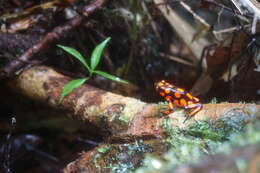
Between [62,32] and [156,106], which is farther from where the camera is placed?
[62,32]

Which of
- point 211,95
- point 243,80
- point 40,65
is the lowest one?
point 211,95

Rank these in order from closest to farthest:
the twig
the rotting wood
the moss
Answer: the moss
the rotting wood
the twig

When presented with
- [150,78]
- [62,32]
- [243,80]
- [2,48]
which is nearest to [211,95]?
[243,80]

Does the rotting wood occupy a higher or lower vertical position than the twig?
lower

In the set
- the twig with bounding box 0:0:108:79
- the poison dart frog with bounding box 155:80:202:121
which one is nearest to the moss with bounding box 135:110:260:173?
the poison dart frog with bounding box 155:80:202:121

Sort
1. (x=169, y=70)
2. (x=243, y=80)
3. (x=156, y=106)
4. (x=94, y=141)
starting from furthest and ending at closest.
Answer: (x=169, y=70) < (x=94, y=141) < (x=243, y=80) < (x=156, y=106)

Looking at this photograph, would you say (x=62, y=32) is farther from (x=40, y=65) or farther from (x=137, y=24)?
(x=137, y=24)

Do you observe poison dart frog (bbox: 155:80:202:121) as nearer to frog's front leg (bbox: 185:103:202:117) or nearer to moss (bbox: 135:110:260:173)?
frog's front leg (bbox: 185:103:202:117)

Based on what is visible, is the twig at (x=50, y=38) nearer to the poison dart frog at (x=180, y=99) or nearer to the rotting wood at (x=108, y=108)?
the rotting wood at (x=108, y=108)
